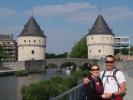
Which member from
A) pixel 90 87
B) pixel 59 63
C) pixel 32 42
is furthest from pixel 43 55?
pixel 90 87

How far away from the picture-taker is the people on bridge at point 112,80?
4279mm

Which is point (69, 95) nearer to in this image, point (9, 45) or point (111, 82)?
point (111, 82)

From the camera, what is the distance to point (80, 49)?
7562 centimetres

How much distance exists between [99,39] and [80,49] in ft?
16.5

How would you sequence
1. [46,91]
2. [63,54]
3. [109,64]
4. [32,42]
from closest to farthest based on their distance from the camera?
[109,64] < [46,91] < [32,42] < [63,54]

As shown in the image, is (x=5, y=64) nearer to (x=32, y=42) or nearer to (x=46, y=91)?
(x=32, y=42)

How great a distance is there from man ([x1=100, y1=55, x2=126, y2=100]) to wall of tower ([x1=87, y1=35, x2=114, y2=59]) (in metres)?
67.0

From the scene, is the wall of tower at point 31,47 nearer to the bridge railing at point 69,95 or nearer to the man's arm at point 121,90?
the bridge railing at point 69,95

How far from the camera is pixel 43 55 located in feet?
243

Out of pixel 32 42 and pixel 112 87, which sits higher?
pixel 32 42

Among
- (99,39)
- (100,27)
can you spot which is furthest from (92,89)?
(99,39)

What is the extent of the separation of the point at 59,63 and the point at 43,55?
988 centimetres

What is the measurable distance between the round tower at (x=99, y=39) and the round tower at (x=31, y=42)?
24.9ft

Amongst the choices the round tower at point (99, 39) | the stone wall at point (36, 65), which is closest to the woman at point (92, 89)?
the stone wall at point (36, 65)
